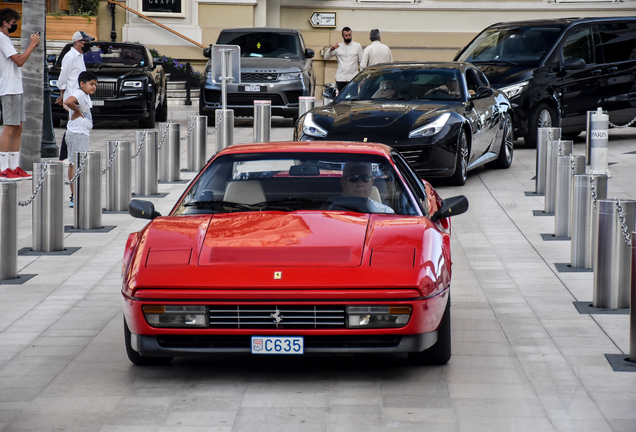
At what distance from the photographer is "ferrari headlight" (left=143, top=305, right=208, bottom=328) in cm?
534

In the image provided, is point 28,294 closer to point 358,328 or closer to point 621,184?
point 358,328

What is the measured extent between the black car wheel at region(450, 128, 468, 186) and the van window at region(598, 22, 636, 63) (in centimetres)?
602

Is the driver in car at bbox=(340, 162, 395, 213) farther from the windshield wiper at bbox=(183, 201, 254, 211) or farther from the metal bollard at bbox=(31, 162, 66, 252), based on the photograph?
the metal bollard at bbox=(31, 162, 66, 252)

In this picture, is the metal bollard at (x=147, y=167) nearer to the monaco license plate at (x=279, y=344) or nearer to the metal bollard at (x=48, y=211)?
the metal bollard at (x=48, y=211)

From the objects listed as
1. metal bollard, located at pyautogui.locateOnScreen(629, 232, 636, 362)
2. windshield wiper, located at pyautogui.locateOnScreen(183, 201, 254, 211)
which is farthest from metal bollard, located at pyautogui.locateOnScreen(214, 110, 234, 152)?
metal bollard, located at pyautogui.locateOnScreen(629, 232, 636, 362)

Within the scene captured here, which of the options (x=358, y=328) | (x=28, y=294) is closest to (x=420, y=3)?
(x=28, y=294)

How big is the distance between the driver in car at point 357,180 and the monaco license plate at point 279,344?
1.38 meters

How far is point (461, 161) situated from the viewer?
1329cm

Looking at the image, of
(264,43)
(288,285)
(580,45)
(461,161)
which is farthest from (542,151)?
(264,43)

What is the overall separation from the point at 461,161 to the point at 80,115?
189 inches

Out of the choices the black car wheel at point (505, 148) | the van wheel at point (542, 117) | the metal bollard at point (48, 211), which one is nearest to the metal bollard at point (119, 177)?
the metal bollard at point (48, 211)

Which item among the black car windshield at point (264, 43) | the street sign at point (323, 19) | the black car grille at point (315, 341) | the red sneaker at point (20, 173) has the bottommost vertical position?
the black car grille at point (315, 341)

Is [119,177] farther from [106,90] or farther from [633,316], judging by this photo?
[106,90]

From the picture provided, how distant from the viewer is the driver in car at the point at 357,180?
255 inches
